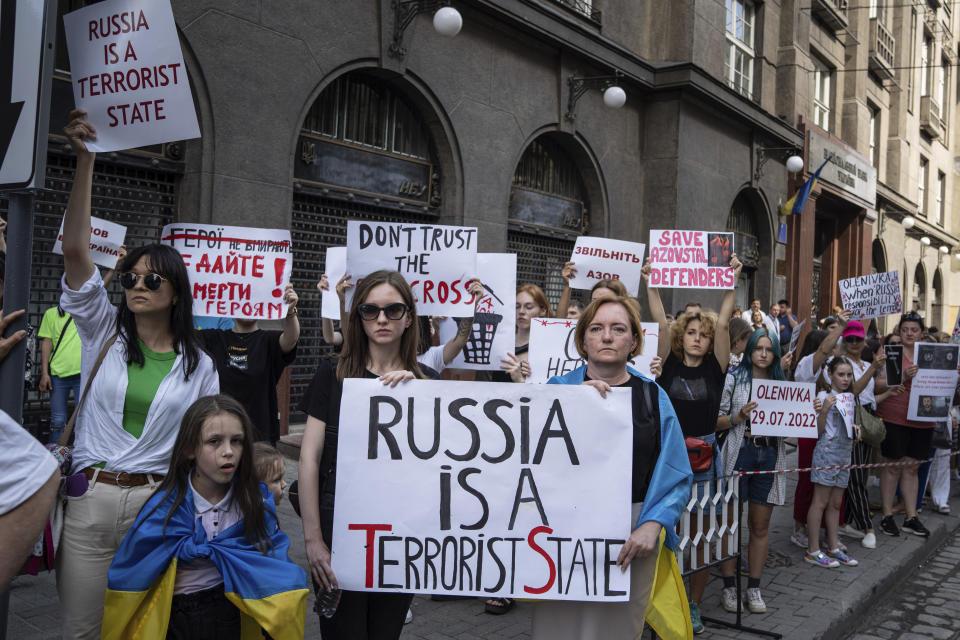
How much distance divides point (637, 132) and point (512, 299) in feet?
35.9

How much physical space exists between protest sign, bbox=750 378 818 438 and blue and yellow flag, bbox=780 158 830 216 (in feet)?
51.2

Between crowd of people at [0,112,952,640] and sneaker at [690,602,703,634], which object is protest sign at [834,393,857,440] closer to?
sneaker at [690,602,703,634]

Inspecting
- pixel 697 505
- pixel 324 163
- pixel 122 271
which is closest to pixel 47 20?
pixel 122 271

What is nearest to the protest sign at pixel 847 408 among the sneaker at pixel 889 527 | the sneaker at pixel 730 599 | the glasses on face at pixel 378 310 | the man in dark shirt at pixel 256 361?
the sneaker at pixel 889 527

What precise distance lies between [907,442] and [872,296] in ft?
5.37

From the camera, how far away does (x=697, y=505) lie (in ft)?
15.2

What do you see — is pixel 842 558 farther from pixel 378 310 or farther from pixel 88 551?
pixel 88 551

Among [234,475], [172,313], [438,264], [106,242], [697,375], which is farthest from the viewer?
[106,242]

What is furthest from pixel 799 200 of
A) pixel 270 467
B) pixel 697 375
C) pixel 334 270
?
pixel 270 467

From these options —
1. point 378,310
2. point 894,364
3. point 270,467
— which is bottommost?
point 270,467

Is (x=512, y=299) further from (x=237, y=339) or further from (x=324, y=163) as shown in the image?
(x=324, y=163)

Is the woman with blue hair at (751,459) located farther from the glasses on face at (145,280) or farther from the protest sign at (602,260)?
the glasses on face at (145,280)

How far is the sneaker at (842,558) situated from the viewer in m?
6.30

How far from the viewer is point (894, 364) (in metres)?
7.85
